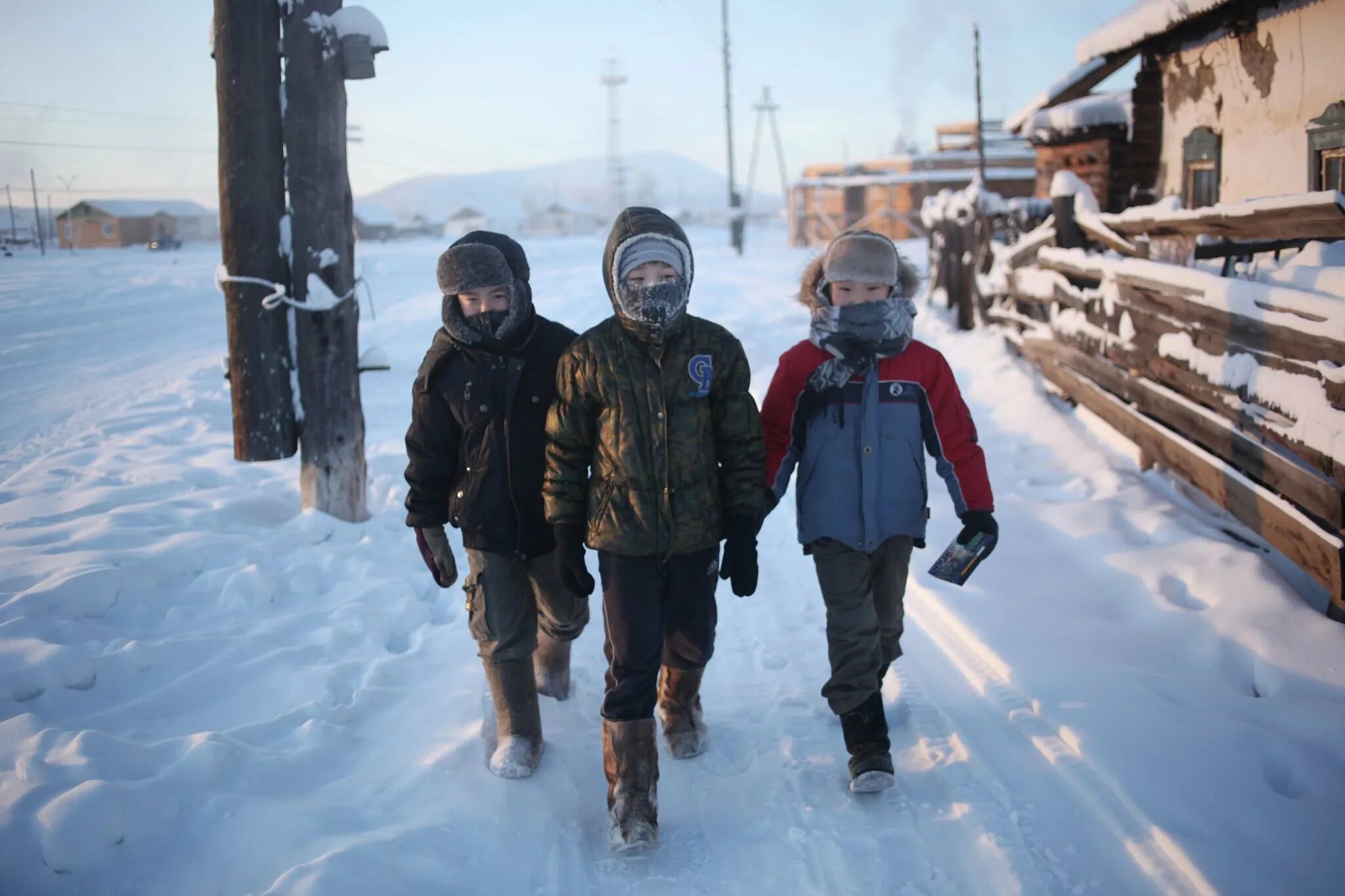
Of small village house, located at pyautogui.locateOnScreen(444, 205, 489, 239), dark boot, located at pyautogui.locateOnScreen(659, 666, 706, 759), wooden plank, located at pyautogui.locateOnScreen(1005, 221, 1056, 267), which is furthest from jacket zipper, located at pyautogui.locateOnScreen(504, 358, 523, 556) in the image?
small village house, located at pyautogui.locateOnScreen(444, 205, 489, 239)

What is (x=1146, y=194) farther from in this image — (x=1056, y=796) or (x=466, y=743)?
(x=466, y=743)

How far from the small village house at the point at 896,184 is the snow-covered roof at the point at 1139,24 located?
19.9m

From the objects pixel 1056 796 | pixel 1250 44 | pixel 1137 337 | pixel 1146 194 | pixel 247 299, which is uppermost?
pixel 1250 44

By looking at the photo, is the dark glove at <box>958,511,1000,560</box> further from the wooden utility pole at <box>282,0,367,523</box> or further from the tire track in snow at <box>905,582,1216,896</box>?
the wooden utility pole at <box>282,0,367,523</box>

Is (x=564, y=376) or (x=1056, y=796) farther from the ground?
(x=564, y=376)

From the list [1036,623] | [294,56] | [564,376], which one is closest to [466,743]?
[564,376]

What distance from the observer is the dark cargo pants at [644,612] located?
9.41 feet

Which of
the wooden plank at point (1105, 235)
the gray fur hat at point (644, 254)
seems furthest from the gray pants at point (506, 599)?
the wooden plank at point (1105, 235)

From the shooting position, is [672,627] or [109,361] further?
[109,361]

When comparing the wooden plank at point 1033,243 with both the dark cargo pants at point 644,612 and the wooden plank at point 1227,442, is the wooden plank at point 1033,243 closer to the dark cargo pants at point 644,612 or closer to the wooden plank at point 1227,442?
the wooden plank at point 1227,442

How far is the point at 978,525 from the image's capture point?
306cm

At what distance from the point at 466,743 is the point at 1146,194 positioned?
9067 mm

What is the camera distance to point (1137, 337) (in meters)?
5.97

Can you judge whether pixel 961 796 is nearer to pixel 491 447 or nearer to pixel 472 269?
pixel 491 447
